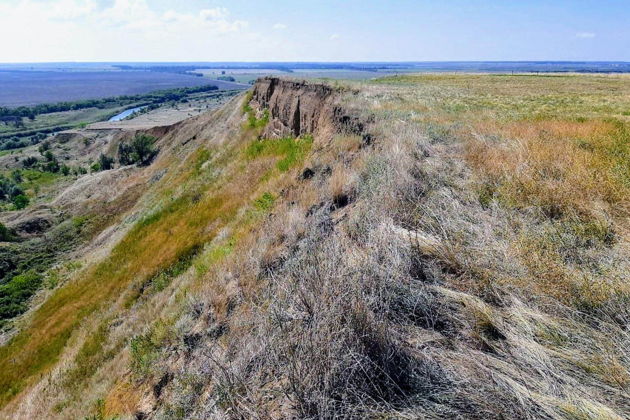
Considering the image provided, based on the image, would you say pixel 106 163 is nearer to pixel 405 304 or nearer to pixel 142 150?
pixel 142 150

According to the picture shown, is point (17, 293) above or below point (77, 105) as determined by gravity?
below

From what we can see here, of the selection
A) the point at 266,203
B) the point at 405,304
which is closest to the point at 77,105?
the point at 266,203

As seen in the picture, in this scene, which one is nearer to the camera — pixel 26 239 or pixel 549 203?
pixel 549 203

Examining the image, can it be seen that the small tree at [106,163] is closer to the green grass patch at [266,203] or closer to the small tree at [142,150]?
the small tree at [142,150]

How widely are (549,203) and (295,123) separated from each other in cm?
1704

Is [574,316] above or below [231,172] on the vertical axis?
above

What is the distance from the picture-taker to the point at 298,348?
296 centimetres

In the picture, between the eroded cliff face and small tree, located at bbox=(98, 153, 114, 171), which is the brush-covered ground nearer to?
the eroded cliff face

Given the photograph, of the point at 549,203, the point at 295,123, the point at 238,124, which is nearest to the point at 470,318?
the point at 549,203

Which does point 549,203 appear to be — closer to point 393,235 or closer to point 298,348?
point 393,235

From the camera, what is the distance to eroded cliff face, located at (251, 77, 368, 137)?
1365cm

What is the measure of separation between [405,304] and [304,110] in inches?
697

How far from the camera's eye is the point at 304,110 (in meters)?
19.9

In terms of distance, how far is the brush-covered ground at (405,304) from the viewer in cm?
268
